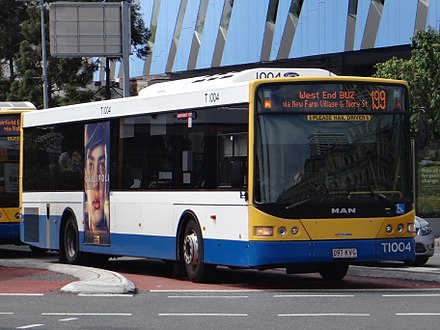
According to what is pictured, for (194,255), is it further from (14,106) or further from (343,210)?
(14,106)

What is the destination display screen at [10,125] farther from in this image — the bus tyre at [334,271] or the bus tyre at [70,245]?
the bus tyre at [334,271]

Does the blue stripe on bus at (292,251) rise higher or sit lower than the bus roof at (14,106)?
lower

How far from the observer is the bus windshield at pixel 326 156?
16.5m

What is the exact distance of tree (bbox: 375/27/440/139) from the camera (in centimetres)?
3416

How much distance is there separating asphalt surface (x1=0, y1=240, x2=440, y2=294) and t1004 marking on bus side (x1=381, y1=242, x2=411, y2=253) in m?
1.08

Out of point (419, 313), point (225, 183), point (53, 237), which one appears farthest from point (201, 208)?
point (53, 237)

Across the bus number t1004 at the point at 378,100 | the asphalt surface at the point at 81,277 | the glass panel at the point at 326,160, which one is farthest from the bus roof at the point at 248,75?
the asphalt surface at the point at 81,277

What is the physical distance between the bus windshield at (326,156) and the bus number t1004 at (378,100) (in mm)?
71

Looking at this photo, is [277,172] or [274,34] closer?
[277,172]

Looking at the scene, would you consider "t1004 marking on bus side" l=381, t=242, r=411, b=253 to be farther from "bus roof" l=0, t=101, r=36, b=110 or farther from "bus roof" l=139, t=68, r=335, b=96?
"bus roof" l=0, t=101, r=36, b=110

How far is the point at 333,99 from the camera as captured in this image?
1697 centimetres

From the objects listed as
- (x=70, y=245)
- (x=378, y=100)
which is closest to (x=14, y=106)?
(x=70, y=245)

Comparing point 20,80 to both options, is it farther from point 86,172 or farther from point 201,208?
point 201,208

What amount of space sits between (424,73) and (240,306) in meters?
21.2
